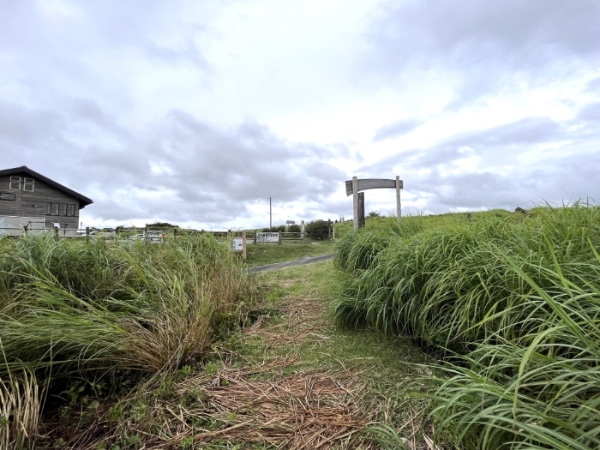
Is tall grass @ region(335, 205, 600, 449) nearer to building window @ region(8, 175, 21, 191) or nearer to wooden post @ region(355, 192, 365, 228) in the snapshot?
wooden post @ region(355, 192, 365, 228)

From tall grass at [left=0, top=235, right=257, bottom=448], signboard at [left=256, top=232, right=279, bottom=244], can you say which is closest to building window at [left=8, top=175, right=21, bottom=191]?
signboard at [left=256, top=232, right=279, bottom=244]

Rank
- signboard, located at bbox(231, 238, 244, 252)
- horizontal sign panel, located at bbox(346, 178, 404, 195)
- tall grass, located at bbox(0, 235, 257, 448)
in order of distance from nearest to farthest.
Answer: tall grass, located at bbox(0, 235, 257, 448), signboard, located at bbox(231, 238, 244, 252), horizontal sign panel, located at bbox(346, 178, 404, 195)

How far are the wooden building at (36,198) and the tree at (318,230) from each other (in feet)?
66.7

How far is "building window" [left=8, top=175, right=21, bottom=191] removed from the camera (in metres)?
26.9

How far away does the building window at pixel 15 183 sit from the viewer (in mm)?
26938

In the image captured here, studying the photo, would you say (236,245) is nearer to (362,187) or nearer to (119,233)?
(119,233)

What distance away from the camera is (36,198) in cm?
2827

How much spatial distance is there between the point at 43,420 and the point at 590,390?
281 cm

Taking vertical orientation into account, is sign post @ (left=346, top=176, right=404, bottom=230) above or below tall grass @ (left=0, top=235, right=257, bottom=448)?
above

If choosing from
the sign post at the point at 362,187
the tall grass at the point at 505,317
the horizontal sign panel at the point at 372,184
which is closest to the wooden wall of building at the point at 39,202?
the horizontal sign panel at the point at 372,184

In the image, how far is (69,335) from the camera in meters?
2.16

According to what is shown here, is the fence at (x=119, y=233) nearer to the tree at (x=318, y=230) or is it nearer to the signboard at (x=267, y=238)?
the signboard at (x=267, y=238)

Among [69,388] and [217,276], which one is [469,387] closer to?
[69,388]

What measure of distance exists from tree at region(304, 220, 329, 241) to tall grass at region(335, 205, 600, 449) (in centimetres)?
1995
